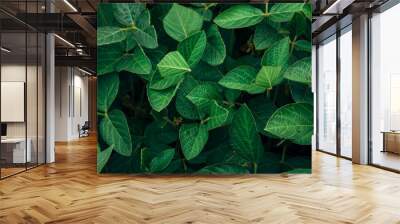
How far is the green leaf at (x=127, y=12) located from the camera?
6793 mm

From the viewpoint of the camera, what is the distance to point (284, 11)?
6.79m

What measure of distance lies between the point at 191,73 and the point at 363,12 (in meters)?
4.06

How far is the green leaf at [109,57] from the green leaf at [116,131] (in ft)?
2.45

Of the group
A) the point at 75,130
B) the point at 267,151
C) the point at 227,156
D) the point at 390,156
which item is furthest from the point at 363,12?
the point at 75,130

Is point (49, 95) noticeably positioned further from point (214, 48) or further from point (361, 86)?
point (361, 86)

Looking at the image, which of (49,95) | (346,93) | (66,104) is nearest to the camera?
(49,95)

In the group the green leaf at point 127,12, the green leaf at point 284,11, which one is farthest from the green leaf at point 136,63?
the green leaf at point 284,11

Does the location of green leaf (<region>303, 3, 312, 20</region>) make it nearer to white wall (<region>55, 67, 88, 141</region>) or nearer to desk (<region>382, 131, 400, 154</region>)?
desk (<region>382, 131, 400, 154</region>)

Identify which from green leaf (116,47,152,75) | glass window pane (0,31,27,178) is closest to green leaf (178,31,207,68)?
green leaf (116,47,152,75)

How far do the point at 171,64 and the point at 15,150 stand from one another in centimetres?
349

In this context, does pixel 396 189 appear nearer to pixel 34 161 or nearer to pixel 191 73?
pixel 191 73

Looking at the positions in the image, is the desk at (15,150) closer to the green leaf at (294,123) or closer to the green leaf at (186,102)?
the green leaf at (186,102)

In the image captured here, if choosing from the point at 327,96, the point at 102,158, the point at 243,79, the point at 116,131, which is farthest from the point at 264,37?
the point at 327,96

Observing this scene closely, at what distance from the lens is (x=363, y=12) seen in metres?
8.11
